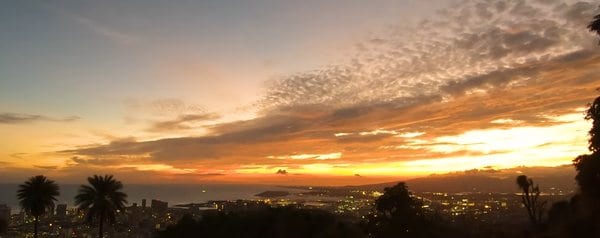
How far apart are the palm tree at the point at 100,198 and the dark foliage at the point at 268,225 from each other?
7.43m

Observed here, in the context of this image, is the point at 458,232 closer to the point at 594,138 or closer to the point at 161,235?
the point at 594,138

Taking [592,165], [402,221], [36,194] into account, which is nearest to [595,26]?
[592,165]

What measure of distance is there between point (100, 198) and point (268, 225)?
53.1ft

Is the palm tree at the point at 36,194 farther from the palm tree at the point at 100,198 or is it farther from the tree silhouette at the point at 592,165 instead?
the tree silhouette at the point at 592,165

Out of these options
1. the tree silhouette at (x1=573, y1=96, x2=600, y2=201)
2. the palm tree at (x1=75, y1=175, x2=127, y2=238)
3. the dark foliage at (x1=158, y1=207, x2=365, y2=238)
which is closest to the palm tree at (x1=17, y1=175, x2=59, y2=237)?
the palm tree at (x1=75, y1=175, x2=127, y2=238)

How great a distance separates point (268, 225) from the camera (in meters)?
45.2

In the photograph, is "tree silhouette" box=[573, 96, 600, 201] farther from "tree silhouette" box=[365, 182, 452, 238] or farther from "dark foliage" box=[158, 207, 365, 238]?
"tree silhouette" box=[365, 182, 452, 238]

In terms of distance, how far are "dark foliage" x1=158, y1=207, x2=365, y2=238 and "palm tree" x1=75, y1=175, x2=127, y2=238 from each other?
743cm

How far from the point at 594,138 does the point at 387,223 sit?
3062 centimetres

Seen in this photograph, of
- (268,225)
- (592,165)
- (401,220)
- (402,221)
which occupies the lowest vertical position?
(402,221)

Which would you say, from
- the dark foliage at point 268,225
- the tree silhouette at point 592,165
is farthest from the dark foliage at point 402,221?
the tree silhouette at point 592,165

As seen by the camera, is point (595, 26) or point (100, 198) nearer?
point (595, 26)

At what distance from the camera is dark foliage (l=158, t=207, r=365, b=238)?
136 ft

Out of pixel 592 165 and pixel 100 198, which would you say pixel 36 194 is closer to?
pixel 100 198
